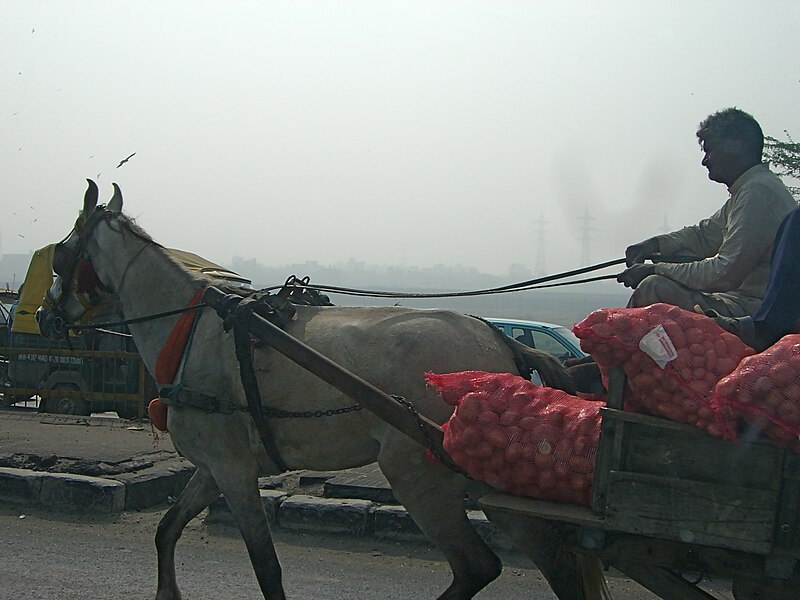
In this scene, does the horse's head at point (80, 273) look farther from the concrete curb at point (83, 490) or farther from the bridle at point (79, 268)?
the concrete curb at point (83, 490)

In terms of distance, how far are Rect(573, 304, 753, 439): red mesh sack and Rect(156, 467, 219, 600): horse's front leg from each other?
2.59 meters

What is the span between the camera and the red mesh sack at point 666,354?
279 cm

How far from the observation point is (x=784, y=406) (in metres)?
2.56

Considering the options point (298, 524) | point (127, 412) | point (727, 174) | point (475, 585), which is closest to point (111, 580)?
point (298, 524)

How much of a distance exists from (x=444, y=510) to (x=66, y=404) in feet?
33.5

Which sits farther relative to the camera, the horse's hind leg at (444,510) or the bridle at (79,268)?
the bridle at (79,268)

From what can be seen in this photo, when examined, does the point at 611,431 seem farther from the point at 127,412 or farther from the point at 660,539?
the point at 127,412

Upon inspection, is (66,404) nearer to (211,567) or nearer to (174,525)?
(211,567)

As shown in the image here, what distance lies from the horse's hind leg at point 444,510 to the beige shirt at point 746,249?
1389mm

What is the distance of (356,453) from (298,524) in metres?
2.56

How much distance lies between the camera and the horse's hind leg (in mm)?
3965

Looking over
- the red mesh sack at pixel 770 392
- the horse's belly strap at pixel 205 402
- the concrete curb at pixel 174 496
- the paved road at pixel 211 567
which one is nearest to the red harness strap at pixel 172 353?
the horse's belly strap at pixel 205 402

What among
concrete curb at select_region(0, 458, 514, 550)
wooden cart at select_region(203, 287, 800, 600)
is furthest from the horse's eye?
wooden cart at select_region(203, 287, 800, 600)

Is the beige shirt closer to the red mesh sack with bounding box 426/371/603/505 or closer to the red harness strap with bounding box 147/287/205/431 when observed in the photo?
the red mesh sack with bounding box 426/371/603/505
